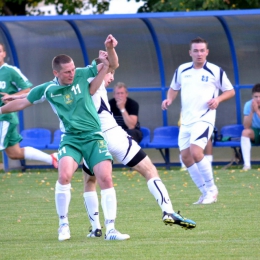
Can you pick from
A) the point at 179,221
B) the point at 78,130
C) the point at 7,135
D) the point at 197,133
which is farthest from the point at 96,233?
the point at 7,135

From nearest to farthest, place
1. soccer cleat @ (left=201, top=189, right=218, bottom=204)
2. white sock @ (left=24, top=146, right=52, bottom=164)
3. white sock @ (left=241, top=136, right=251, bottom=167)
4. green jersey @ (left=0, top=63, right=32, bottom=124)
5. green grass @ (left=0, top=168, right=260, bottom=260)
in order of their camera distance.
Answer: green grass @ (left=0, top=168, right=260, bottom=260), soccer cleat @ (left=201, top=189, right=218, bottom=204), green jersey @ (left=0, top=63, right=32, bottom=124), white sock @ (left=24, top=146, right=52, bottom=164), white sock @ (left=241, top=136, right=251, bottom=167)

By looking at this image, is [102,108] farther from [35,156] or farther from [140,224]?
[35,156]

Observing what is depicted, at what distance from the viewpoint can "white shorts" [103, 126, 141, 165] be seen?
757 centimetres

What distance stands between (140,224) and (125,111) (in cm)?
645

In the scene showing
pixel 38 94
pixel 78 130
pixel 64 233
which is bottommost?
pixel 64 233

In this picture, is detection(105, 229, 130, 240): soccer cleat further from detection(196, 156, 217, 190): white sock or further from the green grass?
detection(196, 156, 217, 190): white sock

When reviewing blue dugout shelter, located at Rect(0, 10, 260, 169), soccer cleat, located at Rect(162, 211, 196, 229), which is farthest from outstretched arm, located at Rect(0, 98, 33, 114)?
blue dugout shelter, located at Rect(0, 10, 260, 169)

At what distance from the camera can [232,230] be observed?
7.57 metres

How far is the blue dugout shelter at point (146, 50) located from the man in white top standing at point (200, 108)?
5.57 metres

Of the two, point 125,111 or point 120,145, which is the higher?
point 120,145

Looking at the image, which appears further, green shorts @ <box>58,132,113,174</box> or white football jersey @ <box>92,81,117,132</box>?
white football jersey @ <box>92,81,117,132</box>

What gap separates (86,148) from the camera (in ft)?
23.9

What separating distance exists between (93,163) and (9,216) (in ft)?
7.76

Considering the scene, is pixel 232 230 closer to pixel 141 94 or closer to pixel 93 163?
pixel 93 163
